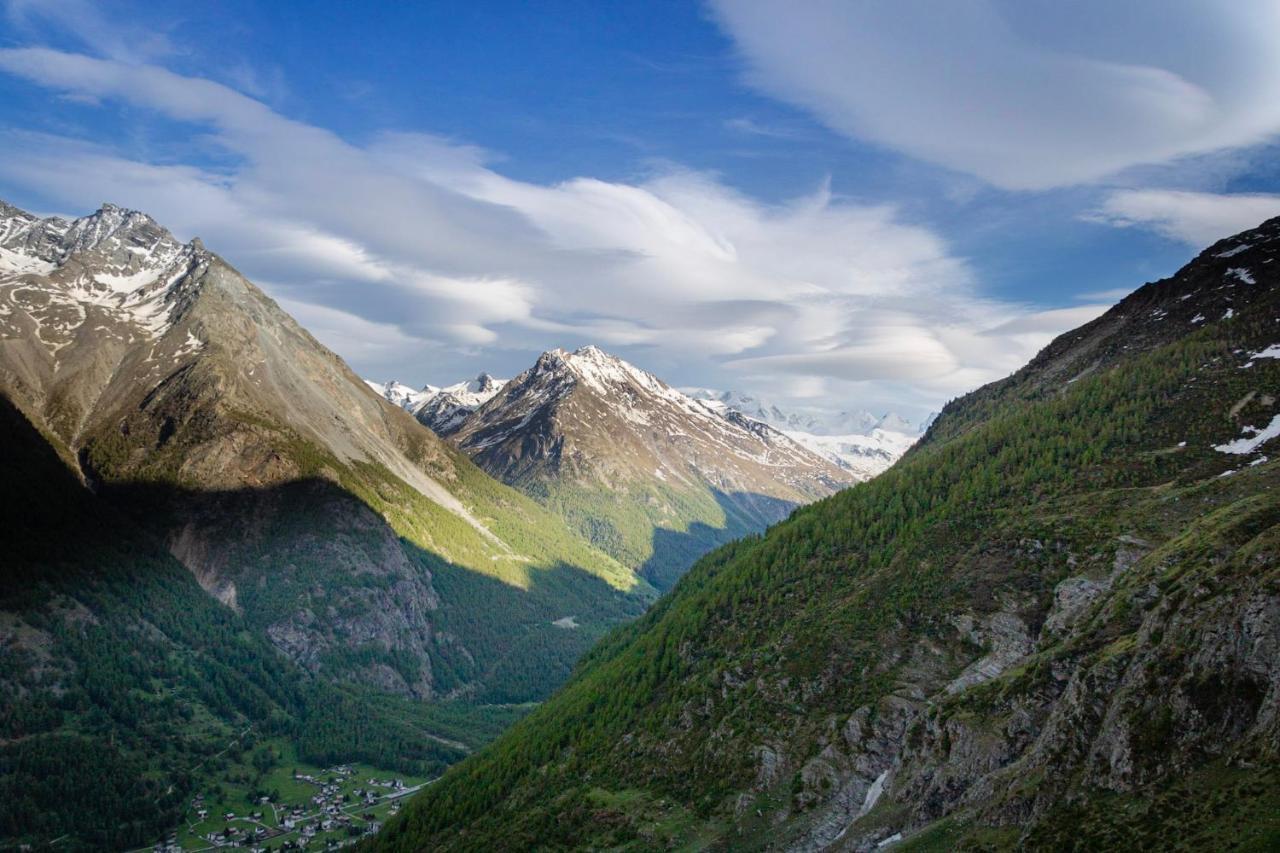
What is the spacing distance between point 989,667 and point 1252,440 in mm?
58715

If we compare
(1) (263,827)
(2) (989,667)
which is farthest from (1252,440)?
(1) (263,827)

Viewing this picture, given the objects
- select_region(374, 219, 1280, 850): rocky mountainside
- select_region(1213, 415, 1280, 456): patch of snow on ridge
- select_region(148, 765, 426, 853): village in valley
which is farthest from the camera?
select_region(148, 765, 426, 853): village in valley

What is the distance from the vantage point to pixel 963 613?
340ft

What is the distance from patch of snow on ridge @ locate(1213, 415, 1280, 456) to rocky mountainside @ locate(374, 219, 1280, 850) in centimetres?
85

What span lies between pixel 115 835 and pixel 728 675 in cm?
15388

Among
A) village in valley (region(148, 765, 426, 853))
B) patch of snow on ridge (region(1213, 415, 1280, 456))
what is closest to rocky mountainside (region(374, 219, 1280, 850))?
patch of snow on ridge (region(1213, 415, 1280, 456))

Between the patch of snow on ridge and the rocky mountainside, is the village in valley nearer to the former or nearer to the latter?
the rocky mountainside

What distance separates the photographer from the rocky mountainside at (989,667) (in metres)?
55.8

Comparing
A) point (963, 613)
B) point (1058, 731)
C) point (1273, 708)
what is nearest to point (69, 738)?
A: point (963, 613)

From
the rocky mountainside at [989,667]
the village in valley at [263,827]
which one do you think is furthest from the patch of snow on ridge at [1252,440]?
the village in valley at [263,827]

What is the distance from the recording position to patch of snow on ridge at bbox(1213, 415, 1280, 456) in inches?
4412

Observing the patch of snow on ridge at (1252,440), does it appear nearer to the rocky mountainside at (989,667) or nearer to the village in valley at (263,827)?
the rocky mountainside at (989,667)

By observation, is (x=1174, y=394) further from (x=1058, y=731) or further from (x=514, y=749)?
(x=514, y=749)

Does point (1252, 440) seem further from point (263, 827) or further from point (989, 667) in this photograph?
point (263, 827)
